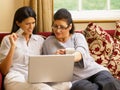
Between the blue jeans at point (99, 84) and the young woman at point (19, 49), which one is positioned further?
the young woman at point (19, 49)

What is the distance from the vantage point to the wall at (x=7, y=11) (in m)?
2.88

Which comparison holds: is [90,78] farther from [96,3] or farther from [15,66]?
[96,3]

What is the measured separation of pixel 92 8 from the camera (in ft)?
11.1

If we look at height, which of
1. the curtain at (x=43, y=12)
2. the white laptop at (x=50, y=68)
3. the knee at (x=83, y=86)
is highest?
the curtain at (x=43, y=12)

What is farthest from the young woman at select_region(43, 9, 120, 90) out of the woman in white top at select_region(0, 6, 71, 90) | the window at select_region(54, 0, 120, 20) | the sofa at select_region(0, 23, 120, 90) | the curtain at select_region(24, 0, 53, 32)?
the window at select_region(54, 0, 120, 20)

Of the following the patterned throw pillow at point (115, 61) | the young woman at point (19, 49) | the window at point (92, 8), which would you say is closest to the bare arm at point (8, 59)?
the young woman at point (19, 49)

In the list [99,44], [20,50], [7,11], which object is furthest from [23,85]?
[7,11]

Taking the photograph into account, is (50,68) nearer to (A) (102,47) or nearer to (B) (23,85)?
(B) (23,85)

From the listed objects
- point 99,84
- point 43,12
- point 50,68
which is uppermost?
point 43,12

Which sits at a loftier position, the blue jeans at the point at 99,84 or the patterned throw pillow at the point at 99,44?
the patterned throw pillow at the point at 99,44

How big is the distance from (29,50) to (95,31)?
762mm

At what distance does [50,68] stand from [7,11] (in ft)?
4.28

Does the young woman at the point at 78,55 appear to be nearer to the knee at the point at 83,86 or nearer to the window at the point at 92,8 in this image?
the knee at the point at 83,86

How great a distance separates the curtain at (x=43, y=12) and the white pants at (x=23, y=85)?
2.90ft
